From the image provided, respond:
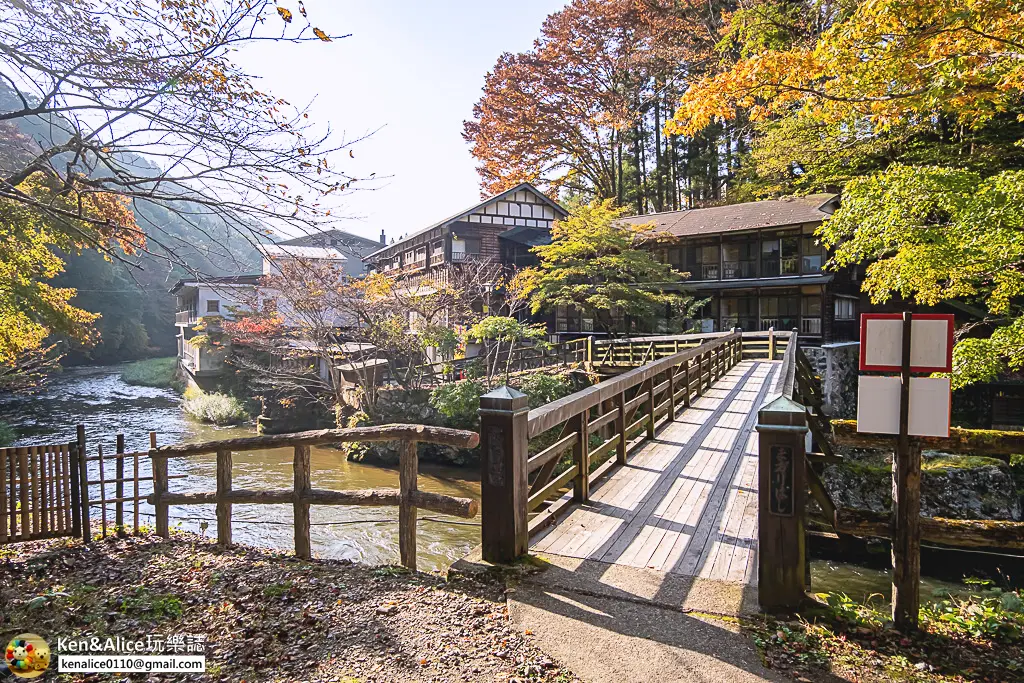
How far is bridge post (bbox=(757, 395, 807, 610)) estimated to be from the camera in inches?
118

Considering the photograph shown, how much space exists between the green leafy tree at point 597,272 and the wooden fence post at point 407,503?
54.0 ft

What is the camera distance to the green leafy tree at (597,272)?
20828 millimetres

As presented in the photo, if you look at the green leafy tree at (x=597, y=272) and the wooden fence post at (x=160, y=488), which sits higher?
the green leafy tree at (x=597, y=272)

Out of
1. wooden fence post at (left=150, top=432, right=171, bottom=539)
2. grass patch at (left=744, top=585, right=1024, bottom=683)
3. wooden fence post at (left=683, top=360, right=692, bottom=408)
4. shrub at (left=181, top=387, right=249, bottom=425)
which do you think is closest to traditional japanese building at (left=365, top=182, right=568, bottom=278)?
shrub at (left=181, top=387, right=249, bottom=425)

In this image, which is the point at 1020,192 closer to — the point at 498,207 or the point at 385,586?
the point at 385,586

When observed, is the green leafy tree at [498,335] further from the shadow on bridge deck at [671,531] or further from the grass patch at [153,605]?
the grass patch at [153,605]

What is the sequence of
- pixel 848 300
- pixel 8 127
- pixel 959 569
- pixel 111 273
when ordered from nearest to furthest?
1. pixel 8 127
2. pixel 959 569
3. pixel 848 300
4. pixel 111 273

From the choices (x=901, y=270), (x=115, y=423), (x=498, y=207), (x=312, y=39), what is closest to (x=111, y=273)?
(x=115, y=423)

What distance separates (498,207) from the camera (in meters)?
27.4

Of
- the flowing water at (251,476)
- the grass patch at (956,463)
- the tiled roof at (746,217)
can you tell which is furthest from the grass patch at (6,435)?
the tiled roof at (746,217)

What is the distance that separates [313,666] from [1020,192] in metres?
9.16


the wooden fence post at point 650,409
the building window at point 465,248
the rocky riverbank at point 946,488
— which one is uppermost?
the building window at point 465,248

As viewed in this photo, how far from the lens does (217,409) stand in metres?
22.4

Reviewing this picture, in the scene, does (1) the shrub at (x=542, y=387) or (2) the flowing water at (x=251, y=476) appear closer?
(2) the flowing water at (x=251, y=476)
